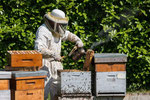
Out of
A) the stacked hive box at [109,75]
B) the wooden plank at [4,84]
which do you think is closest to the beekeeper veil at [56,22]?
the stacked hive box at [109,75]

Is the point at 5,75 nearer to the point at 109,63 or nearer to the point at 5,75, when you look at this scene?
the point at 5,75

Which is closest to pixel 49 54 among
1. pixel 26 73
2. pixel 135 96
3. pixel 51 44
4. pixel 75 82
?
pixel 51 44

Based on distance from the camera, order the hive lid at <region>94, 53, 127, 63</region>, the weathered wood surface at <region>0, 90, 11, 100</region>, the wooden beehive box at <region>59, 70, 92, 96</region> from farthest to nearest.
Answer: the hive lid at <region>94, 53, 127, 63</region>, the wooden beehive box at <region>59, 70, 92, 96</region>, the weathered wood surface at <region>0, 90, 11, 100</region>

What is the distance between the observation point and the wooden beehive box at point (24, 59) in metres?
4.49

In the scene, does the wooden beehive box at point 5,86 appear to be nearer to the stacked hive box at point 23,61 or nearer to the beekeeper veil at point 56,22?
the stacked hive box at point 23,61

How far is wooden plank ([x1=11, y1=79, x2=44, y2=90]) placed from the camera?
4441mm

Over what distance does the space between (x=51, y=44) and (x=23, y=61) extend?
856 mm

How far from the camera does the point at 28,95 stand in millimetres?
4512

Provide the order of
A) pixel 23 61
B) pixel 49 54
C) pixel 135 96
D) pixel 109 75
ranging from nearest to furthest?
pixel 23 61, pixel 109 75, pixel 49 54, pixel 135 96

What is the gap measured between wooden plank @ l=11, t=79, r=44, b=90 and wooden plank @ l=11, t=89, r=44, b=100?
53 mm

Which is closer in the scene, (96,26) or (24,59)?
(24,59)

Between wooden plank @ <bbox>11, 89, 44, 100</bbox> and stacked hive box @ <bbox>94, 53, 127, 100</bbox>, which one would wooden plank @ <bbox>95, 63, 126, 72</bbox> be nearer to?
stacked hive box @ <bbox>94, 53, 127, 100</bbox>

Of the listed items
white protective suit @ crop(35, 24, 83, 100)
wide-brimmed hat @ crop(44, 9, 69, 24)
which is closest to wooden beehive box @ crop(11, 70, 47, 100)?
white protective suit @ crop(35, 24, 83, 100)

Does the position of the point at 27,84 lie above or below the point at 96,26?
below
